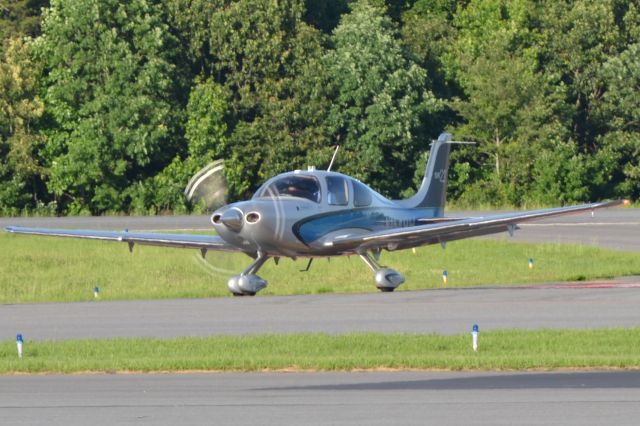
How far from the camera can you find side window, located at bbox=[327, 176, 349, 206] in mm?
26256

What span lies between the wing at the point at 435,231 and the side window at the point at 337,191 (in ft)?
2.37

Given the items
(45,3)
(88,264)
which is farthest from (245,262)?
(45,3)

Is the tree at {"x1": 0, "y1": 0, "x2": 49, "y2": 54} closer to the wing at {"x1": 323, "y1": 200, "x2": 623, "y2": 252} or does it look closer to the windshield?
the windshield

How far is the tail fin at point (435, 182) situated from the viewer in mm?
30375

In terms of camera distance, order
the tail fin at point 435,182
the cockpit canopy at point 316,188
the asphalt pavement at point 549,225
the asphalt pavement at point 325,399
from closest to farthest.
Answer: the asphalt pavement at point 325,399, the cockpit canopy at point 316,188, the tail fin at point 435,182, the asphalt pavement at point 549,225

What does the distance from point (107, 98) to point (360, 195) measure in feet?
106

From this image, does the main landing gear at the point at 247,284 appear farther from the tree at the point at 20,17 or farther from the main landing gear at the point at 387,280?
the tree at the point at 20,17

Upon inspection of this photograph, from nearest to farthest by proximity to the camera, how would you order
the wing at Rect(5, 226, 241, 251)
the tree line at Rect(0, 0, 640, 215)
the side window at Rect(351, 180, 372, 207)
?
the side window at Rect(351, 180, 372, 207)
the wing at Rect(5, 226, 241, 251)
the tree line at Rect(0, 0, 640, 215)

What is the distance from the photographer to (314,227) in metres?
25.8

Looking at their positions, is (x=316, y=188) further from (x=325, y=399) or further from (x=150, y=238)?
(x=325, y=399)

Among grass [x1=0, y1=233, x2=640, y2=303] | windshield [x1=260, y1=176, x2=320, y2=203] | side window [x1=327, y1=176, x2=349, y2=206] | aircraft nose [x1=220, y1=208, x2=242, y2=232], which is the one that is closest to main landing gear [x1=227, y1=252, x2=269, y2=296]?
grass [x1=0, y1=233, x2=640, y2=303]

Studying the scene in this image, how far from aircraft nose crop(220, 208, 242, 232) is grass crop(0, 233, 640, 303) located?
2.75m

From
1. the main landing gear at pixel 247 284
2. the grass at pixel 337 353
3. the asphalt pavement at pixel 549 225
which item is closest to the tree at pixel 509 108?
the asphalt pavement at pixel 549 225

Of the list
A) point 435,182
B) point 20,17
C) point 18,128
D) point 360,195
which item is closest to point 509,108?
point 18,128
